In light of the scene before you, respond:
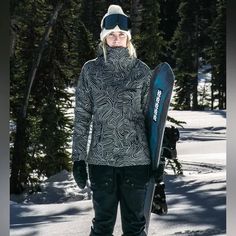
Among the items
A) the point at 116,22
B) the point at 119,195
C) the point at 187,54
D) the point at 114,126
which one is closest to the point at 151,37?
the point at 187,54

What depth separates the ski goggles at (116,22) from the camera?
2682mm

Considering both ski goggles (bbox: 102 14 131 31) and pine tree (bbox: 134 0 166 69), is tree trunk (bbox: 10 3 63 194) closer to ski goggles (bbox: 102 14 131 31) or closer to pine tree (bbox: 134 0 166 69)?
pine tree (bbox: 134 0 166 69)

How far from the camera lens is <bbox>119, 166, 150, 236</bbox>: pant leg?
261 centimetres

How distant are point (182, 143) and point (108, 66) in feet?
4.82

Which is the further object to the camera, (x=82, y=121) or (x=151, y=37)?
(x=151, y=37)

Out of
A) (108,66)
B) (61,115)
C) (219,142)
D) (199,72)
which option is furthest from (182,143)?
(108,66)

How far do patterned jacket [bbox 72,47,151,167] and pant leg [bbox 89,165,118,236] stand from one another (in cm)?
5

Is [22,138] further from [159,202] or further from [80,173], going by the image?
[80,173]

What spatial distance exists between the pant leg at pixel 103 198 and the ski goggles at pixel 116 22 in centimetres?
73

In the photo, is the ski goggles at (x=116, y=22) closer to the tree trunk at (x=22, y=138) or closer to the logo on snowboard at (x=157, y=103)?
the logo on snowboard at (x=157, y=103)

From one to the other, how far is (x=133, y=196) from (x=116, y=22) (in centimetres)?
91

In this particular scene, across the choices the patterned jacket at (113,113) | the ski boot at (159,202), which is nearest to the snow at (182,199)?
the ski boot at (159,202)

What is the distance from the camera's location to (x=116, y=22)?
268 centimetres

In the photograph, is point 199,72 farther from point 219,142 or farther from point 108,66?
point 108,66
